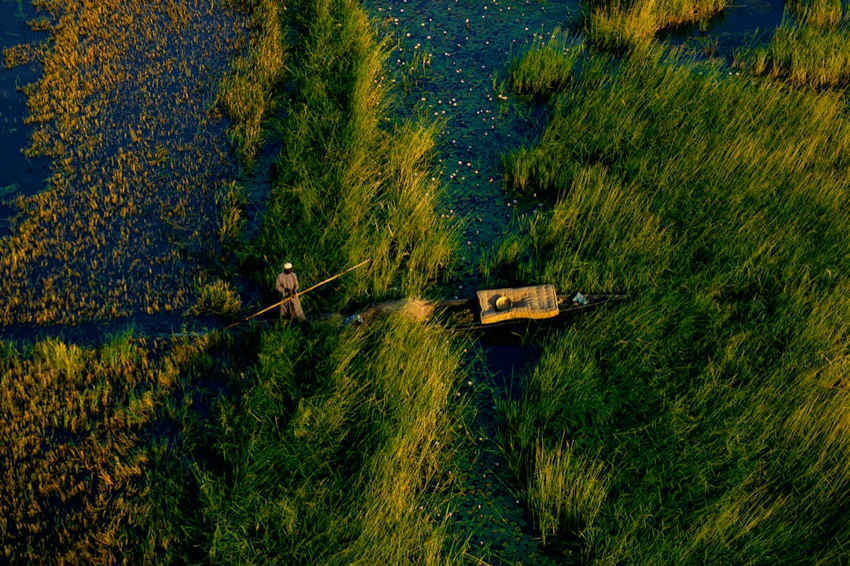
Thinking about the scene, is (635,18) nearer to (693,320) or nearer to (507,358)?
(693,320)

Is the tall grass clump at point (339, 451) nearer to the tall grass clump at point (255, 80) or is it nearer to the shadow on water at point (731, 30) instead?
the tall grass clump at point (255, 80)

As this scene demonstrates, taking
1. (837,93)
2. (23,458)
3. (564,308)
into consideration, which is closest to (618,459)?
(564,308)

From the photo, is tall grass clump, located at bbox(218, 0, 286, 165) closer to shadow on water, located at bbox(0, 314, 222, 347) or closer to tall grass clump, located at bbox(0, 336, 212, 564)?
shadow on water, located at bbox(0, 314, 222, 347)

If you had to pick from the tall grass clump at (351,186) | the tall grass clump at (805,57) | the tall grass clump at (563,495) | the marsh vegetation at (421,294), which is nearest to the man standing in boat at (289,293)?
the marsh vegetation at (421,294)

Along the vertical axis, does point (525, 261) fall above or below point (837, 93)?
below

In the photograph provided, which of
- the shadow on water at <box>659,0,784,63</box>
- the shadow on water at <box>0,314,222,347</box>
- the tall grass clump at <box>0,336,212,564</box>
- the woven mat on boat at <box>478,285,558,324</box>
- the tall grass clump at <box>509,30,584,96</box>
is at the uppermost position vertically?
the shadow on water at <box>659,0,784,63</box>

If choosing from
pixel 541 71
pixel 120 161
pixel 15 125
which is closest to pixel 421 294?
pixel 120 161

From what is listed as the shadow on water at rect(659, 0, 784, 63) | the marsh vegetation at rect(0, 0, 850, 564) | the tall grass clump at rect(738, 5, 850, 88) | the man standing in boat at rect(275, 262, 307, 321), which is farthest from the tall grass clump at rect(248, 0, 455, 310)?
the tall grass clump at rect(738, 5, 850, 88)

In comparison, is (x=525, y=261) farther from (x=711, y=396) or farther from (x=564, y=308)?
(x=711, y=396)
